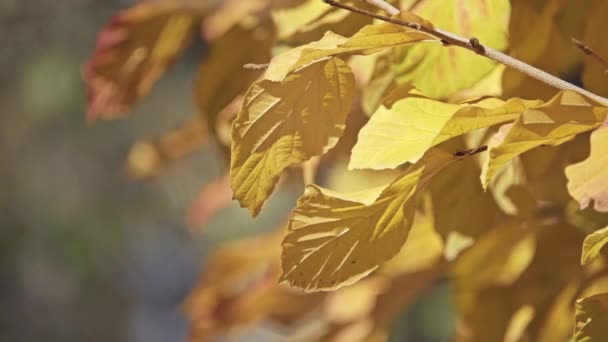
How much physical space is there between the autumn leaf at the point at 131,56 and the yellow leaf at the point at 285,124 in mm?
240

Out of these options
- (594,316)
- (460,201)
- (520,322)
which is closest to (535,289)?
(520,322)

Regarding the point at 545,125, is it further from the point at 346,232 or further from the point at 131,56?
the point at 131,56

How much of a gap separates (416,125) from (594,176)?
72 mm

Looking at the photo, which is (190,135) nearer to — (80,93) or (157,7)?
(157,7)

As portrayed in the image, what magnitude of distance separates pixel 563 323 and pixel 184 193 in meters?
2.98

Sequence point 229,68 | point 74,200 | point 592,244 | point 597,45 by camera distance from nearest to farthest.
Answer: point 592,244 < point 597,45 < point 229,68 < point 74,200

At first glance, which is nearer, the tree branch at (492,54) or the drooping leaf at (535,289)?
the tree branch at (492,54)

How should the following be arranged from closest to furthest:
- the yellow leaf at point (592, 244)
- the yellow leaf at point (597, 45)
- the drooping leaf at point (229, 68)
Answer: the yellow leaf at point (592, 244)
the yellow leaf at point (597, 45)
the drooping leaf at point (229, 68)

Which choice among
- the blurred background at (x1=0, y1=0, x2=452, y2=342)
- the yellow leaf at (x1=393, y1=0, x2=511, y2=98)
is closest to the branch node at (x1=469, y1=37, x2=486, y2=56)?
the yellow leaf at (x1=393, y1=0, x2=511, y2=98)

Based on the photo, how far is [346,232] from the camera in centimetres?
46

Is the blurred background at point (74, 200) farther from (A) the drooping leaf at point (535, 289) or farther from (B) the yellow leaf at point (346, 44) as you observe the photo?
(B) the yellow leaf at point (346, 44)

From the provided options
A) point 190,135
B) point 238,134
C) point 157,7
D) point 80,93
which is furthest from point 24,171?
point 238,134

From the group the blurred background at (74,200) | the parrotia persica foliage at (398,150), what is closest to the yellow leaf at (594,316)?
the parrotia persica foliage at (398,150)

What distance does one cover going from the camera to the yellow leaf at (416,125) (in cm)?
43
